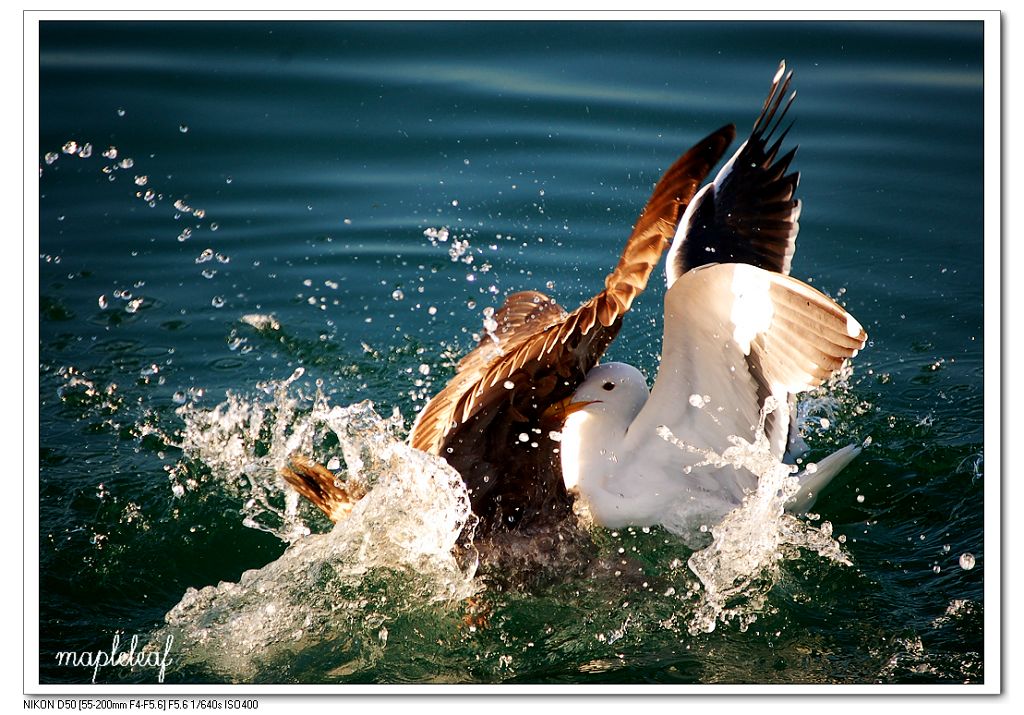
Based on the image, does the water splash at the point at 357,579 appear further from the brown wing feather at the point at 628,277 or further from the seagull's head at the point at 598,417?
the seagull's head at the point at 598,417

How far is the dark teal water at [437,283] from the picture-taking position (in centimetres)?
286

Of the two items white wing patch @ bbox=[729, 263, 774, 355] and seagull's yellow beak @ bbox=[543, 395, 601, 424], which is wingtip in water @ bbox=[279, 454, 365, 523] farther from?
white wing patch @ bbox=[729, 263, 774, 355]

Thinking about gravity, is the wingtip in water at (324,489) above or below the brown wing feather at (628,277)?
below

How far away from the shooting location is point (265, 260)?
188 inches

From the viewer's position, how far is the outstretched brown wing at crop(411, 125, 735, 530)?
7.33 ft

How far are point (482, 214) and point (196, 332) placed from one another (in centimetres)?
137

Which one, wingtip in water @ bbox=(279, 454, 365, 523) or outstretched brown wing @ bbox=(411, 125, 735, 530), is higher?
outstretched brown wing @ bbox=(411, 125, 735, 530)

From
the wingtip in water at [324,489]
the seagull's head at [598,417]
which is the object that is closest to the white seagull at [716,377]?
the seagull's head at [598,417]

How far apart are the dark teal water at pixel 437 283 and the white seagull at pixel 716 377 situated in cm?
19

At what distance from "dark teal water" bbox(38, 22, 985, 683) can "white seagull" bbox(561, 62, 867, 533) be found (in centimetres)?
19

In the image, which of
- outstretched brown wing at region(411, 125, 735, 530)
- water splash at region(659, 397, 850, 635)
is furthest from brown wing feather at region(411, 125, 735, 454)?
water splash at region(659, 397, 850, 635)
